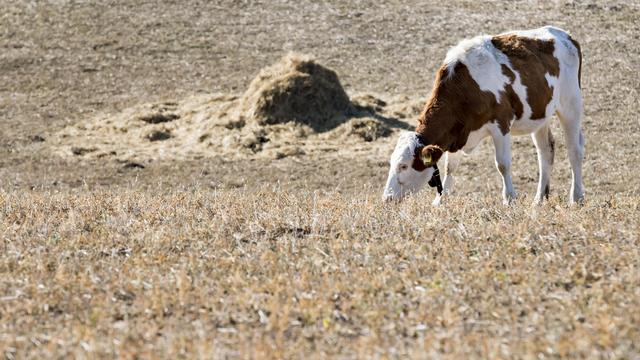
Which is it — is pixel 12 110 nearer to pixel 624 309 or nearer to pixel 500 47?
pixel 500 47

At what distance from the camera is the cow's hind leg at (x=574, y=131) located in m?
13.1

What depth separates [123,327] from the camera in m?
6.11

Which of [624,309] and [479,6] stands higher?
[624,309]

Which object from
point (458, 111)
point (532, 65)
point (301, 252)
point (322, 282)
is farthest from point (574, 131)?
point (322, 282)

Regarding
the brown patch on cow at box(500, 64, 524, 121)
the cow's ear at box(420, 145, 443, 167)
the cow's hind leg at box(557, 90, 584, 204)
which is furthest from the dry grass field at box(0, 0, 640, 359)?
the brown patch on cow at box(500, 64, 524, 121)

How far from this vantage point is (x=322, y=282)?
6914mm

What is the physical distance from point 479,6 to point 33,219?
25.2 meters

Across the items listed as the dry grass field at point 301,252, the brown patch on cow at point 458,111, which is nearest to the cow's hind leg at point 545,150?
the dry grass field at point 301,252

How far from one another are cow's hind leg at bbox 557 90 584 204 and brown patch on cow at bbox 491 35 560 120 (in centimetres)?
57

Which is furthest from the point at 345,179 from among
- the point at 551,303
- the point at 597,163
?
the point at 551,303

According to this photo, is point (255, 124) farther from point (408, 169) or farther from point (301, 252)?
point (301, 252)

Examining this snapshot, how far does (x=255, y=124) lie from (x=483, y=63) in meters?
10.4

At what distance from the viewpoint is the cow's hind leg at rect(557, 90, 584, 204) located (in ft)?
43.0

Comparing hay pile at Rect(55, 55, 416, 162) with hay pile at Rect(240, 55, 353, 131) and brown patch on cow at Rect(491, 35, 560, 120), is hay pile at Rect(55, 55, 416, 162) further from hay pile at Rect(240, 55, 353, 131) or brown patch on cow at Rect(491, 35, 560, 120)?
brown patch on cow at Rect(491, 35, 560, 120)
